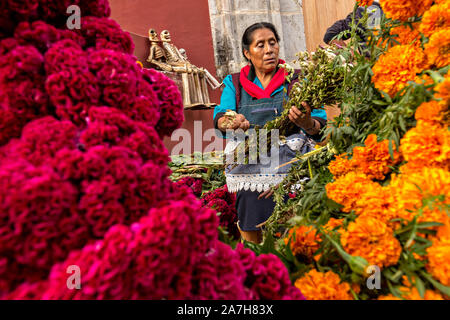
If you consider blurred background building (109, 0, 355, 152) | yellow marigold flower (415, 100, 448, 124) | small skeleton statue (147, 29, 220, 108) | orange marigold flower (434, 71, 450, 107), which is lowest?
yellow marigold flower (415, 100, 448, 124)

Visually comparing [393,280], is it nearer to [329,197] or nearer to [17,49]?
[329,197]

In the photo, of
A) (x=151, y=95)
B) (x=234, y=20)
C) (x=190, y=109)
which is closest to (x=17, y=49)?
(x=151, y=95)

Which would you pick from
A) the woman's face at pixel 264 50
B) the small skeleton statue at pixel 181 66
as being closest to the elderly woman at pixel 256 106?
the woman's face at pixel 264 50

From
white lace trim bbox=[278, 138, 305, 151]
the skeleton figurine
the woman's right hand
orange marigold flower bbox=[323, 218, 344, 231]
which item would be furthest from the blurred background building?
orange marigold flower bbox=[323, 218, 344, 231]

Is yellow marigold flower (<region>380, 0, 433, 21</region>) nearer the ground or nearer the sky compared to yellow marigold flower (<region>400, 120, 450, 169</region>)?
nearer the sky

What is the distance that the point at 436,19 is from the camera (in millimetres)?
680

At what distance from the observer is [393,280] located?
1.73 feet

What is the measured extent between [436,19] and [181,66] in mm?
2559

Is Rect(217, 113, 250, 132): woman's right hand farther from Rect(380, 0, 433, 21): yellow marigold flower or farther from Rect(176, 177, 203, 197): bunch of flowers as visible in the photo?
Rect(380, 0, 433, 21): yellow marigold flower

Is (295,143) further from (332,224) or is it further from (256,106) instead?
(332,224)

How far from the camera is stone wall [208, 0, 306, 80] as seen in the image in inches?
133

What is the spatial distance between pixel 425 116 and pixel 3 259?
0.70 meters

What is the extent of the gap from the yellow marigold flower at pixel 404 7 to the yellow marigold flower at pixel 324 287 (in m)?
0.59

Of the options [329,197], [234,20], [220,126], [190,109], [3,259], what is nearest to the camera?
[3,259]
